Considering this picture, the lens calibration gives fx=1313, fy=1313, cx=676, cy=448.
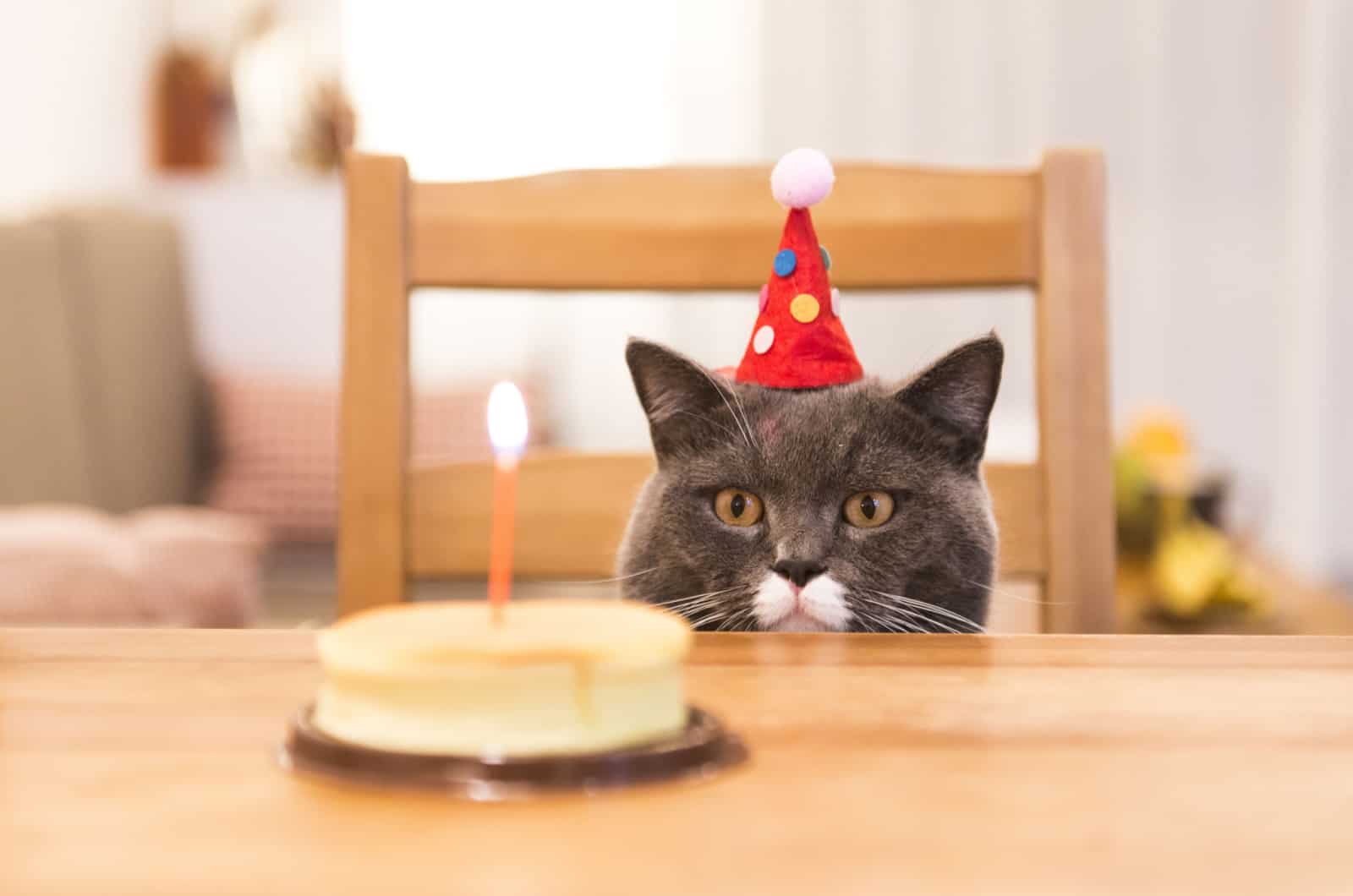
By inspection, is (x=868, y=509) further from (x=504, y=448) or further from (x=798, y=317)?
(x=504, y=448)

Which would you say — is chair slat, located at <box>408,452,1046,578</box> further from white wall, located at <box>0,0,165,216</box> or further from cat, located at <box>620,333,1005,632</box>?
white wall, located at <box>0,0,165,216</box>

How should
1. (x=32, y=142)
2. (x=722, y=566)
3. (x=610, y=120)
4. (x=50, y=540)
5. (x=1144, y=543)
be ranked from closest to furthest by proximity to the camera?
(x=722, y=566), (x=50, y=540), (x=1144, y=543), (x=32, y=142), (x=610, y=120)

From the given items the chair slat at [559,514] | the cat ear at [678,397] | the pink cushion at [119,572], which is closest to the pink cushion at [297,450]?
the pink cushion at [119,572]

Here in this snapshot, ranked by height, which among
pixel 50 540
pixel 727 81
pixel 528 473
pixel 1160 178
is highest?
pixel 727 81

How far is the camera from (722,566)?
763 millimetres

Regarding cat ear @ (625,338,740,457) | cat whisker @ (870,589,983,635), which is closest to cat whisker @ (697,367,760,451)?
cat ear @ (625,338,740,457)

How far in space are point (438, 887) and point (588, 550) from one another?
0.72 meters

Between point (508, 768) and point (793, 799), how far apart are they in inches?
3.1

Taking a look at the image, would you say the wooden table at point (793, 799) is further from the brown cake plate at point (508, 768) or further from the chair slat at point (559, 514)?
the chair slat at point (559, 514)

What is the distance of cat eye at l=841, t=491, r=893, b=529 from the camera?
758mm

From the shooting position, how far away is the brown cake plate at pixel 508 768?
0.37m

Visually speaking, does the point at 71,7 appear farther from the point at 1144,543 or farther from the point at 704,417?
the point at 704,417

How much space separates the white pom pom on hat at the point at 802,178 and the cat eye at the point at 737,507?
179 millimetres

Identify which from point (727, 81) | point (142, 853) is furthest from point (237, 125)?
point (142, 853)
